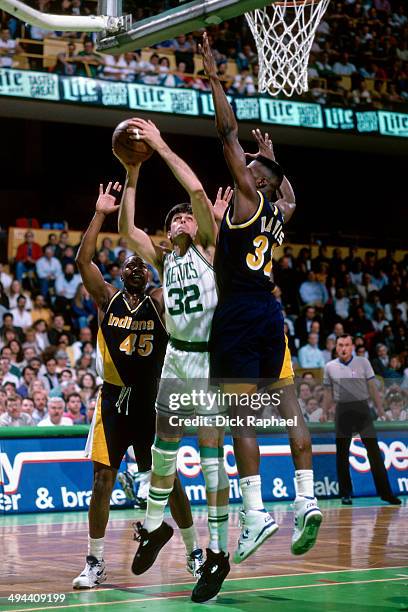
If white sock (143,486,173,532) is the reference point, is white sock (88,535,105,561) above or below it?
below

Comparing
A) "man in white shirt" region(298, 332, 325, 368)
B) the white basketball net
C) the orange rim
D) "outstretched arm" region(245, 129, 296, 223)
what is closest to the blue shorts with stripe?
"outstretched arm" region(245, 129, 296, 223)

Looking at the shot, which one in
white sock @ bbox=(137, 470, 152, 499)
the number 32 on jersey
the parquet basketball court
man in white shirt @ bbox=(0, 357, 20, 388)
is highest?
man in white shirt @ bbox=(0, 357, 20, 388)

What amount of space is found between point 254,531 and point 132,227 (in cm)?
245

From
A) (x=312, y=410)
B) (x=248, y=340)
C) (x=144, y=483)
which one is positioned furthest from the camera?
(x=312, y=410)

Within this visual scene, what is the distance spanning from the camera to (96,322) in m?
19.0

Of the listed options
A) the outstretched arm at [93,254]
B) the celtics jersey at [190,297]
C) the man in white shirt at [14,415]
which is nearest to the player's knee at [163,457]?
the celtics jersey at [190,297]

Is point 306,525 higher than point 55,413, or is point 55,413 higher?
point 55,413

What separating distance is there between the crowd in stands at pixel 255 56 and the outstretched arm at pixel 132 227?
12818mm

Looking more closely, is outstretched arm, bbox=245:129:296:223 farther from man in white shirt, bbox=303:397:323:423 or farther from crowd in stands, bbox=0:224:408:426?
man in white shirt, bbox=303:397:323:423

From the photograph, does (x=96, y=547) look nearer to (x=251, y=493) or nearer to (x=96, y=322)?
(x=251, y=493)

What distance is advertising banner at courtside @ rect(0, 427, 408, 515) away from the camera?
41.0ft

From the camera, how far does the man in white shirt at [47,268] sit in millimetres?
19391

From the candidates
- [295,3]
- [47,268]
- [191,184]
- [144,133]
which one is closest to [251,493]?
[191,184]

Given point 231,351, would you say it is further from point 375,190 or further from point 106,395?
point 375,190
